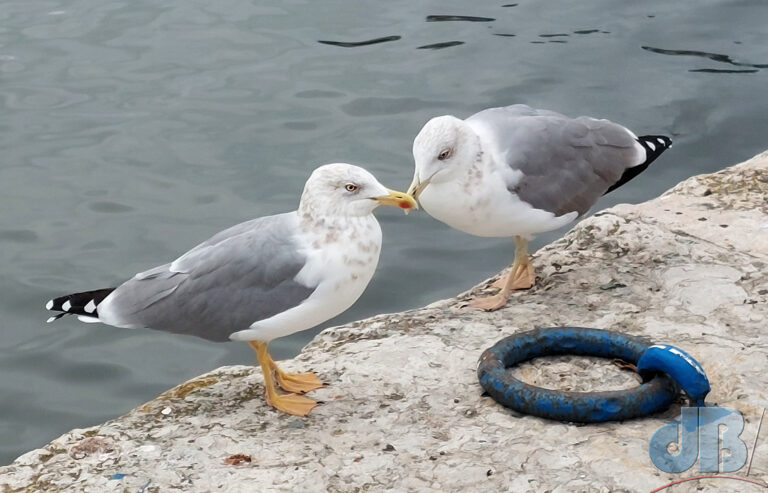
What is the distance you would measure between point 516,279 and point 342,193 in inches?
62.5

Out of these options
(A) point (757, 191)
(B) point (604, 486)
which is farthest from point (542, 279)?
(B) point (604, 486)

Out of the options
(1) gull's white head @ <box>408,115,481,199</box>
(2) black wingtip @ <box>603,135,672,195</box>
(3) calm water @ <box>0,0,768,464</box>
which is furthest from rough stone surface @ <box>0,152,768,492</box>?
(3) calm water @ <box>0,0,768,464</box>

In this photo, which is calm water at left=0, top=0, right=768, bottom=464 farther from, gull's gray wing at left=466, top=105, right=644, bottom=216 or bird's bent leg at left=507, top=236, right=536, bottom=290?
gull's gray wing at left=466, top=105, right=644, bottom=216

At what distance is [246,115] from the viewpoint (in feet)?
28.1

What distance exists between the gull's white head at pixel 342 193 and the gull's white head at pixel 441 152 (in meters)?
0.66

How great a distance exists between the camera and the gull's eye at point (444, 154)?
4.92 meters

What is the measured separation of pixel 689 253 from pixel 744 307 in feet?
2.12

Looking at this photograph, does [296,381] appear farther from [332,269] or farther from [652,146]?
[652,146]

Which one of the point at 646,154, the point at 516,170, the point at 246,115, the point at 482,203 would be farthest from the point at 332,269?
the point at 246,115

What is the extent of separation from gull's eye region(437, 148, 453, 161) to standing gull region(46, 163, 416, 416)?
696 millimetres

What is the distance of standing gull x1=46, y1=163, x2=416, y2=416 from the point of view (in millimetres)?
4180

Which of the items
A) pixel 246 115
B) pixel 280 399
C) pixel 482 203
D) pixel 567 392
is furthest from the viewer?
pixel 246 115

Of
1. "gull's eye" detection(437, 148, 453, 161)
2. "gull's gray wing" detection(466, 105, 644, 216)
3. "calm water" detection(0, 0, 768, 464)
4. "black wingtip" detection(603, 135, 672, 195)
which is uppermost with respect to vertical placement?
"gull's eye" detection(437, 148, 453, 161)

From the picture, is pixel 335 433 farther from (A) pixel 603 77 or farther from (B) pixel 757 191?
(A) pixel 603 77
